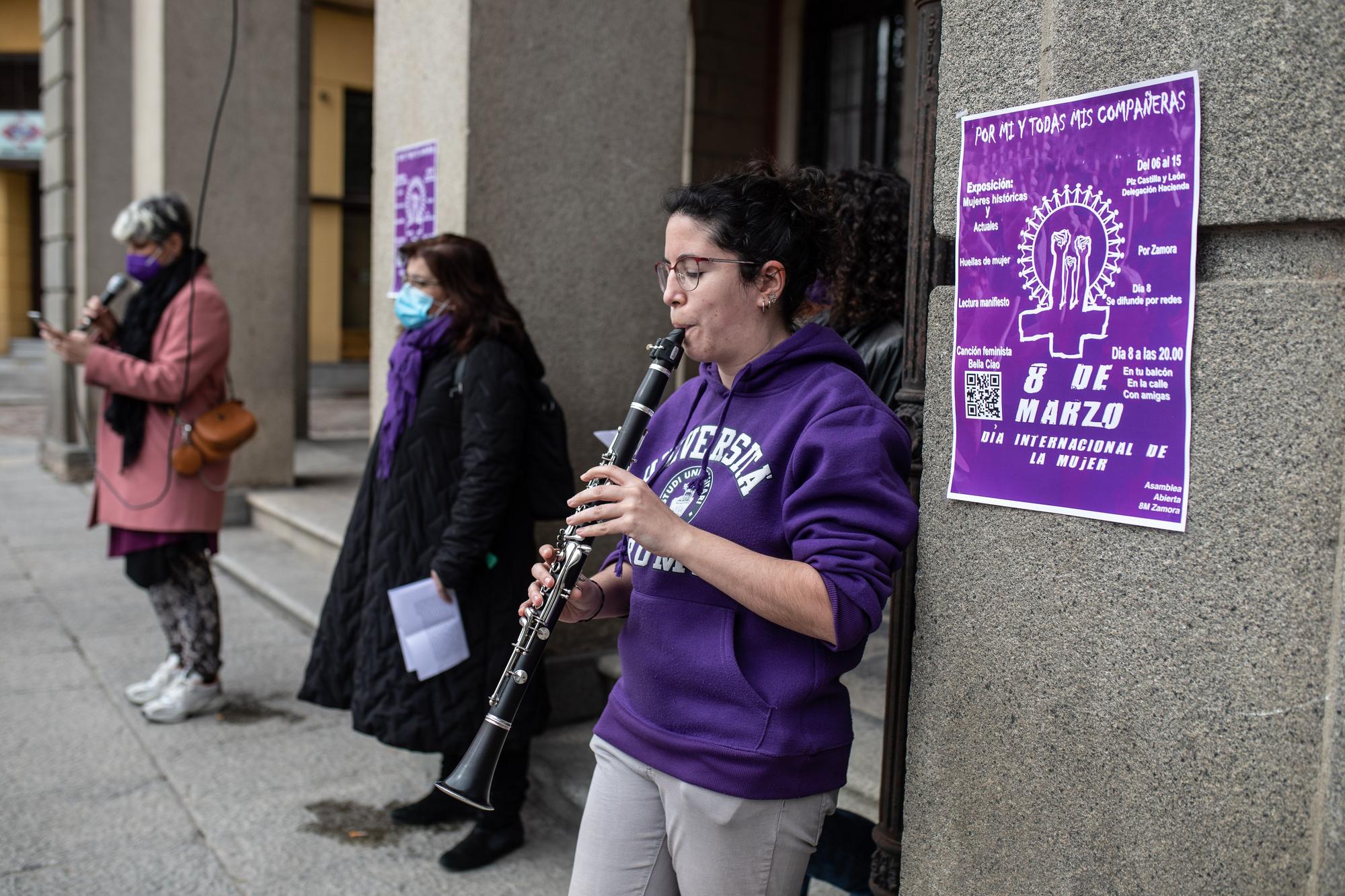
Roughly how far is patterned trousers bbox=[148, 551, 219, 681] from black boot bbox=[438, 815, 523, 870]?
1.71 meters

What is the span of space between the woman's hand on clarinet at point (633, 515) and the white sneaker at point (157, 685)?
11.9 ft

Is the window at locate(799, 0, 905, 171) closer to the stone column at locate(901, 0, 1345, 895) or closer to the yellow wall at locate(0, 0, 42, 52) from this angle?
the stone column at locate(901, 0, 1345, 895)

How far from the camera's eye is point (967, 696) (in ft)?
6.76

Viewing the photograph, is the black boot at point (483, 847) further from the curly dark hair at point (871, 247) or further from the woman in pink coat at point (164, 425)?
the curly dark hair at point (871, 247)

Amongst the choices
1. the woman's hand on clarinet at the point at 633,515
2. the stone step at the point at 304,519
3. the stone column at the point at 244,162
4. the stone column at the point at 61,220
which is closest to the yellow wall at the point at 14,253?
the stone column at the point at 61,220

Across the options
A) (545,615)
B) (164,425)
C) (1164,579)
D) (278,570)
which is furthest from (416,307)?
(278,570)

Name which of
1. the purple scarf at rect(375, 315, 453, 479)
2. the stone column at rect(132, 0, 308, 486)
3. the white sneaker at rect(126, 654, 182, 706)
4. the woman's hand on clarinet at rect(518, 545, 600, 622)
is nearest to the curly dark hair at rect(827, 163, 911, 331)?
the woman's hand on clarinet at rect(518, 545, 600, 622)

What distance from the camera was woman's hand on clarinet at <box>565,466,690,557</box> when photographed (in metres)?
1.78

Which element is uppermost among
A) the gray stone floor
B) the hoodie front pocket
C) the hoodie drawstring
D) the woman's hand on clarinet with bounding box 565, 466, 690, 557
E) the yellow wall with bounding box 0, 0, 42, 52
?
the yellow wall with bounding box 0, 0, 42, 52

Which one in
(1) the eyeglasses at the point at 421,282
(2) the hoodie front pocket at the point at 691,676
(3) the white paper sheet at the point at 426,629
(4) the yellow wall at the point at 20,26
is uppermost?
(4) the yellow wall at the point at 20,26

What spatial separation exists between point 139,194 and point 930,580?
8533 mm

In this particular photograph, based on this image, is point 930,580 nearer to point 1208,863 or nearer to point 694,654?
point 694,654

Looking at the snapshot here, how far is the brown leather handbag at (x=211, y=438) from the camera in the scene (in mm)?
4516

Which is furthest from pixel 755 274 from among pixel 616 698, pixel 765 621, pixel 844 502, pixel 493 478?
pixel 493 478
